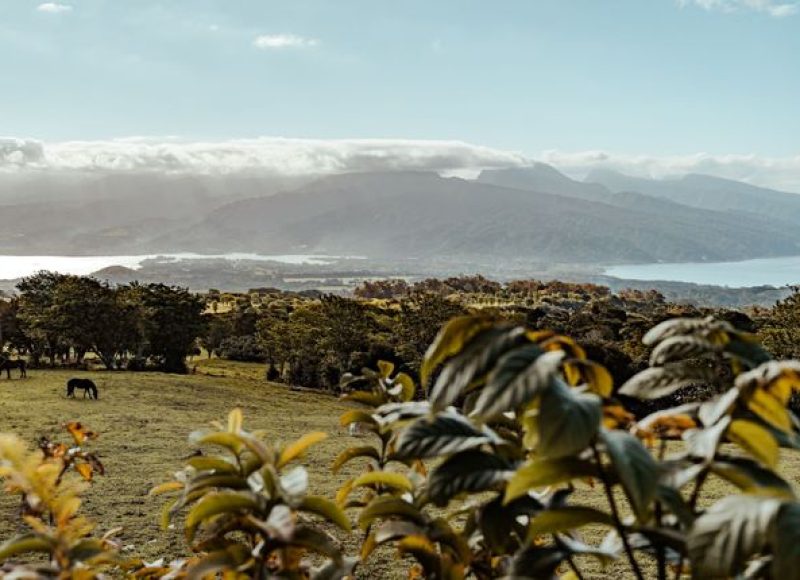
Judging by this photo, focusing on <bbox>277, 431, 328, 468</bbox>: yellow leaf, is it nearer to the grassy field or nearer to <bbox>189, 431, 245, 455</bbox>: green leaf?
<bbox>189, 431, 245, 455</bbox>: green leaf

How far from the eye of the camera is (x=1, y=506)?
1335 centimetres

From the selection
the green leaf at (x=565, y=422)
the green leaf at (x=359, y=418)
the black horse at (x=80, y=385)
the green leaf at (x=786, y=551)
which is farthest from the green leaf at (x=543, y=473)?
the black horse at (x=80, y=385)

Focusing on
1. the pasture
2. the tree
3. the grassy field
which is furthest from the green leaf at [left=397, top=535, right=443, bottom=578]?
the tree

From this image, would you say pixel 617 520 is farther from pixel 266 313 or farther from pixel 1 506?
pixel 266 313

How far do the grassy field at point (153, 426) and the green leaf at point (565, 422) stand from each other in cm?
603

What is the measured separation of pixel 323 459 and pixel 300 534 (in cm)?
2034

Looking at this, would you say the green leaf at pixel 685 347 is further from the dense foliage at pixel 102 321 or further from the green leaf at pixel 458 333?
the dense foliage at pixel 102 321

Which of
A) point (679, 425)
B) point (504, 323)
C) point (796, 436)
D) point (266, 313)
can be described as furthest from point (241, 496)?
point (266, 313)

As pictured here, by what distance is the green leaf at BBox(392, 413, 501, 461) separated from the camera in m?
1.25

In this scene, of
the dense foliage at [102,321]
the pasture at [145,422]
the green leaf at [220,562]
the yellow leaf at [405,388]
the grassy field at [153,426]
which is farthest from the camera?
the dense foliage at [102,321]

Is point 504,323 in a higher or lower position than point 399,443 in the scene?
higher

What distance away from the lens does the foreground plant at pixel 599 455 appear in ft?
2.90

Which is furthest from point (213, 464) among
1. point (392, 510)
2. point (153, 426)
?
point (153, 426)

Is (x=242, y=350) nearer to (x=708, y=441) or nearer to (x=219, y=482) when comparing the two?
(x=219, y=482)
